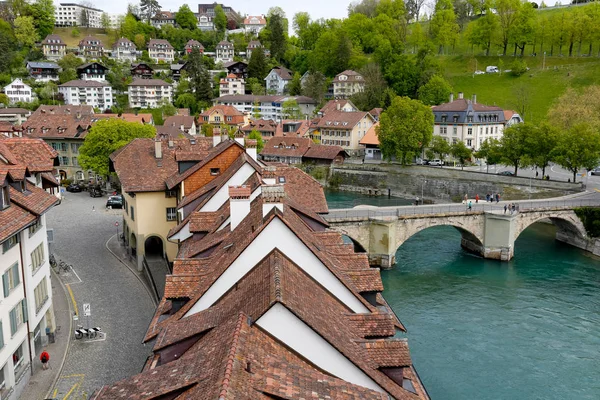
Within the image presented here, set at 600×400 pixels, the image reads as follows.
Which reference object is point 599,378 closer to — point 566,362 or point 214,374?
point 566,362

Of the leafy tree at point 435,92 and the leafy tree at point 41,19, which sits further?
the leafy tree at point 41,19

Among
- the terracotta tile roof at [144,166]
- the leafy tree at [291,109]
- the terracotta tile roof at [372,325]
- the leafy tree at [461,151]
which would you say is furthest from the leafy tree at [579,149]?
the leafy tree at [291,109]

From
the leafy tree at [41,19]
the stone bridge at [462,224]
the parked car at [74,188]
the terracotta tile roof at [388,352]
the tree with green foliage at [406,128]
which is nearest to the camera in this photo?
the terracotta tile roof at [388,352]

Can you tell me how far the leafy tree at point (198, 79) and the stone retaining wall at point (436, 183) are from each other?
206ft

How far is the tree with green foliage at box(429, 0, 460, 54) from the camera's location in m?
144

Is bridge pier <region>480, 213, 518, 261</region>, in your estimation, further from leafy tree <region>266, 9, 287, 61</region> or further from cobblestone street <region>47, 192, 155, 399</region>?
leafy tree <region>266, 9, 287, 61</region>

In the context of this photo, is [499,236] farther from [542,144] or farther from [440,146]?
[440,146]

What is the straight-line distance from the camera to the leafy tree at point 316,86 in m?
138

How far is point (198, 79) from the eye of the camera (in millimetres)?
143750

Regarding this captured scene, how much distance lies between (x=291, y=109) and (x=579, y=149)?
251ft

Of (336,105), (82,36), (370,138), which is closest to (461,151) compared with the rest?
(370,138)

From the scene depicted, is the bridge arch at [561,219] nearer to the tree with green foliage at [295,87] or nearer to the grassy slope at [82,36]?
the tree with green foliage at [295,87]

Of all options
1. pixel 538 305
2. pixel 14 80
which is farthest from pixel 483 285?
pixel 14 80

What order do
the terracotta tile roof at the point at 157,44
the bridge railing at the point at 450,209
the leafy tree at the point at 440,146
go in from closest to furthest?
the bridge railing at the point at 450,209 < the leafy tree at the point at 440,146 < the terracotta tile roof at the point at 157,44
